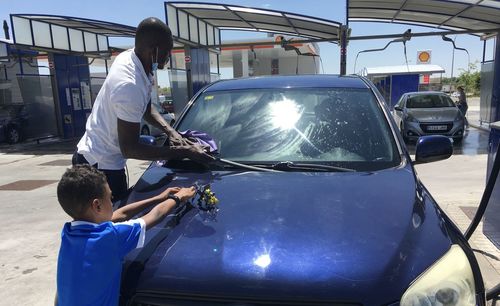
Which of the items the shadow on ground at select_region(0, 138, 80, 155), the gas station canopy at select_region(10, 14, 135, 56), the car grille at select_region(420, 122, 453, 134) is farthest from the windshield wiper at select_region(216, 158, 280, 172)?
the gas station canopy at select_region(10, 14, 135, 56)

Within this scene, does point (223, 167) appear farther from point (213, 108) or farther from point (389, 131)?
point (389, 131)

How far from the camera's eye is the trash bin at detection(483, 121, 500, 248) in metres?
4.30

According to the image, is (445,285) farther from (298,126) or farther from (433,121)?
(433,121)

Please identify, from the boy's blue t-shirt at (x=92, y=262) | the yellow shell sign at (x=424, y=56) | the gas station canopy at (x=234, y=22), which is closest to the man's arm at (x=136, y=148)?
the boy's blue t-shirt at (x=92, y=262)

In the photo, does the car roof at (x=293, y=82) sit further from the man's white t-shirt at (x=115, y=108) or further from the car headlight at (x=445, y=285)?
the car headlight at (x=445, y=285)

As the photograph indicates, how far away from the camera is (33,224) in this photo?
5695 millimetres

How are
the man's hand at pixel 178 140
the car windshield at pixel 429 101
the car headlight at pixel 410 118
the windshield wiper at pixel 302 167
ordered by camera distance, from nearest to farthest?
1. the windshield wiper at pixel 302 167
2. the man's hand at pixel 178 140
3. the car headlight at pixel 410 118
4. the car windshield at pixel 429 101

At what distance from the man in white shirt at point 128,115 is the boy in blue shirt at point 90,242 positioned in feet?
2.02

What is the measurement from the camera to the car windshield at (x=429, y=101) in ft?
42.8

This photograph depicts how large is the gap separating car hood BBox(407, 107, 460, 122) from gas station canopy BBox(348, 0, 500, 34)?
9.04 feet

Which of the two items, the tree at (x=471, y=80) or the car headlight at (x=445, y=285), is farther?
the tree at (x=471, y=80)

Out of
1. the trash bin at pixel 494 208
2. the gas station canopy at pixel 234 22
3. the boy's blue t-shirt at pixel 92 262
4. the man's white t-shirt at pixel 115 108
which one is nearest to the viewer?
the boy's blue t-shirt at pixel 92 262

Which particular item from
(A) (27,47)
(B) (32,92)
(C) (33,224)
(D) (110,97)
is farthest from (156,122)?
(B) (32,92)

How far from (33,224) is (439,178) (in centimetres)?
661
